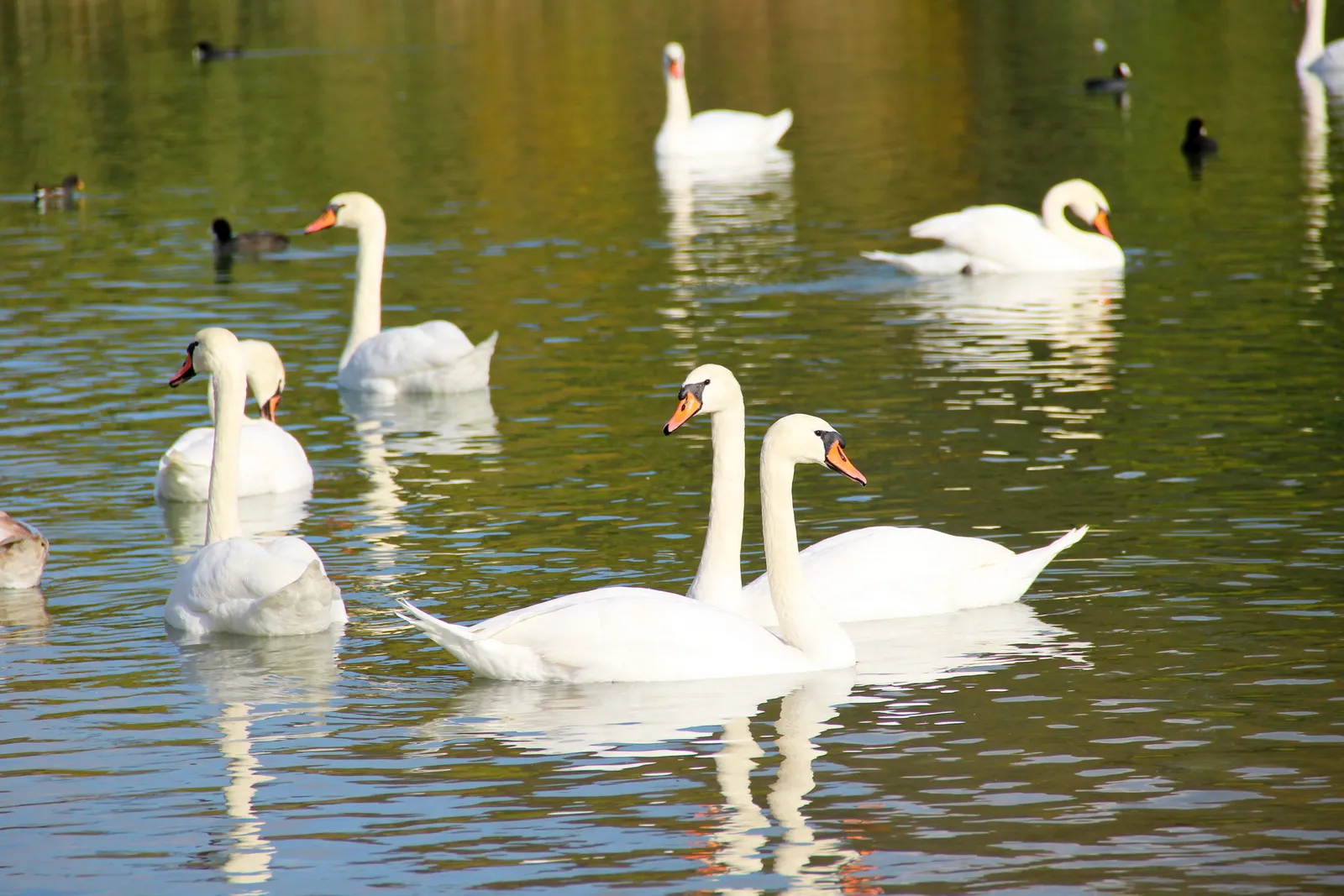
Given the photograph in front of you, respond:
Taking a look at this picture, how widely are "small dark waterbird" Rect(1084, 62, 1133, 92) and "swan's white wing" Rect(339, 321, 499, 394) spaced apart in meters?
24.9

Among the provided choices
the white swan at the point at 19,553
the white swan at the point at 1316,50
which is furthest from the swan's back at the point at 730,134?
the white swan at the point at 19,553

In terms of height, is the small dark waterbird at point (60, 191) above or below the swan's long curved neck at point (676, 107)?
below

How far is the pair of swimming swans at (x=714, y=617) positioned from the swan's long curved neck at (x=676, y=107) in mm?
25354

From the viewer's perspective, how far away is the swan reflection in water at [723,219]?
21.9m

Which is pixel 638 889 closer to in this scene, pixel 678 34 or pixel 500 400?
pixel 500 400

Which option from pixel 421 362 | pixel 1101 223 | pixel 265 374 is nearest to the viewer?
pixel 265 374

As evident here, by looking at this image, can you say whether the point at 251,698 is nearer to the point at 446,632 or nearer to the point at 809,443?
the point at 446,632

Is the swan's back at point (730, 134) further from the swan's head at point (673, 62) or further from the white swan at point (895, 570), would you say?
the white swan at point (895, 570)

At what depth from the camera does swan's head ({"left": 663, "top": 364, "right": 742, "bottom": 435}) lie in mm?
9383

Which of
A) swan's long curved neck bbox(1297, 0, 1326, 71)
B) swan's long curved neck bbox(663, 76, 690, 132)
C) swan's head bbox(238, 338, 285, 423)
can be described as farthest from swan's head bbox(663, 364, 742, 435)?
swan's long curved neck bbox(1297, 0, 1326, 71)

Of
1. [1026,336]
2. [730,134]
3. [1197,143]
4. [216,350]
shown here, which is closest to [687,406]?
[216,350]

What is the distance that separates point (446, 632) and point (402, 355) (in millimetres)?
8271

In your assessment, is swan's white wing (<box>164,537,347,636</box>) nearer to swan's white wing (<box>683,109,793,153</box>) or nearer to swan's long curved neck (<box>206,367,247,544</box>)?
swan's long curved neck (<box>206,367,247,544</box>)

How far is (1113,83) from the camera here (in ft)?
128
